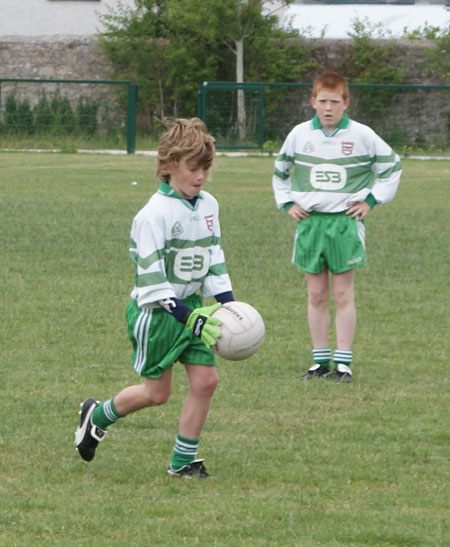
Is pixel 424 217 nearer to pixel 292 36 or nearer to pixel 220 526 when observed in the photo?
pixel 220 526

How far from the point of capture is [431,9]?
39875mm

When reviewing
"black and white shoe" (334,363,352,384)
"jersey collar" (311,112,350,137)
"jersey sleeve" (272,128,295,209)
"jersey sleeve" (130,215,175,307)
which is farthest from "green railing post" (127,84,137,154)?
"jersey sleeve" (130,215,175,307)

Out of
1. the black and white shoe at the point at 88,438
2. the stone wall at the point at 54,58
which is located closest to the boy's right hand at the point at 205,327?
the black and white shoe at the point at 88,438

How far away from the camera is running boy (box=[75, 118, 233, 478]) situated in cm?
473

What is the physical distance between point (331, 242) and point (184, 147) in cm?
245

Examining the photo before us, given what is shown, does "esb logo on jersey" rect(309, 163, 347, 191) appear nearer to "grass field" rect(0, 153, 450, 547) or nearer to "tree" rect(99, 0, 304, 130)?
"grass field" rect(0, 153, 450, 547)

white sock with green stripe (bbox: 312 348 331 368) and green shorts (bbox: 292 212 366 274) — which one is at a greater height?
green shorts (bbox: 292 212 366 274)

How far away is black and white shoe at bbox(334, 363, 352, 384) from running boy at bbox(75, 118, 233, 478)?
2.03 m

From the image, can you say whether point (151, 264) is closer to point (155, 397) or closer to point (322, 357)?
point (155, 397)

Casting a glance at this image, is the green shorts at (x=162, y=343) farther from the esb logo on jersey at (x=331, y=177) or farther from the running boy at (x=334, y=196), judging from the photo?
the esb logo on jersey at (x=331, y=177)

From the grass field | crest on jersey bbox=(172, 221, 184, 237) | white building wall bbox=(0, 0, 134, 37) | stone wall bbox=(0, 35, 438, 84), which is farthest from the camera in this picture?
white building wall bbox=(0, 0, 134, 37)

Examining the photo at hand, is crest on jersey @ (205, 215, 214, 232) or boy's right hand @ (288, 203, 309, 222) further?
boy's right hand @ (288, 203, 309, 222)

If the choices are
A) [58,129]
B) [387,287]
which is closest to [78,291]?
[387,287]

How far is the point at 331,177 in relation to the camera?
7051 millimetres
